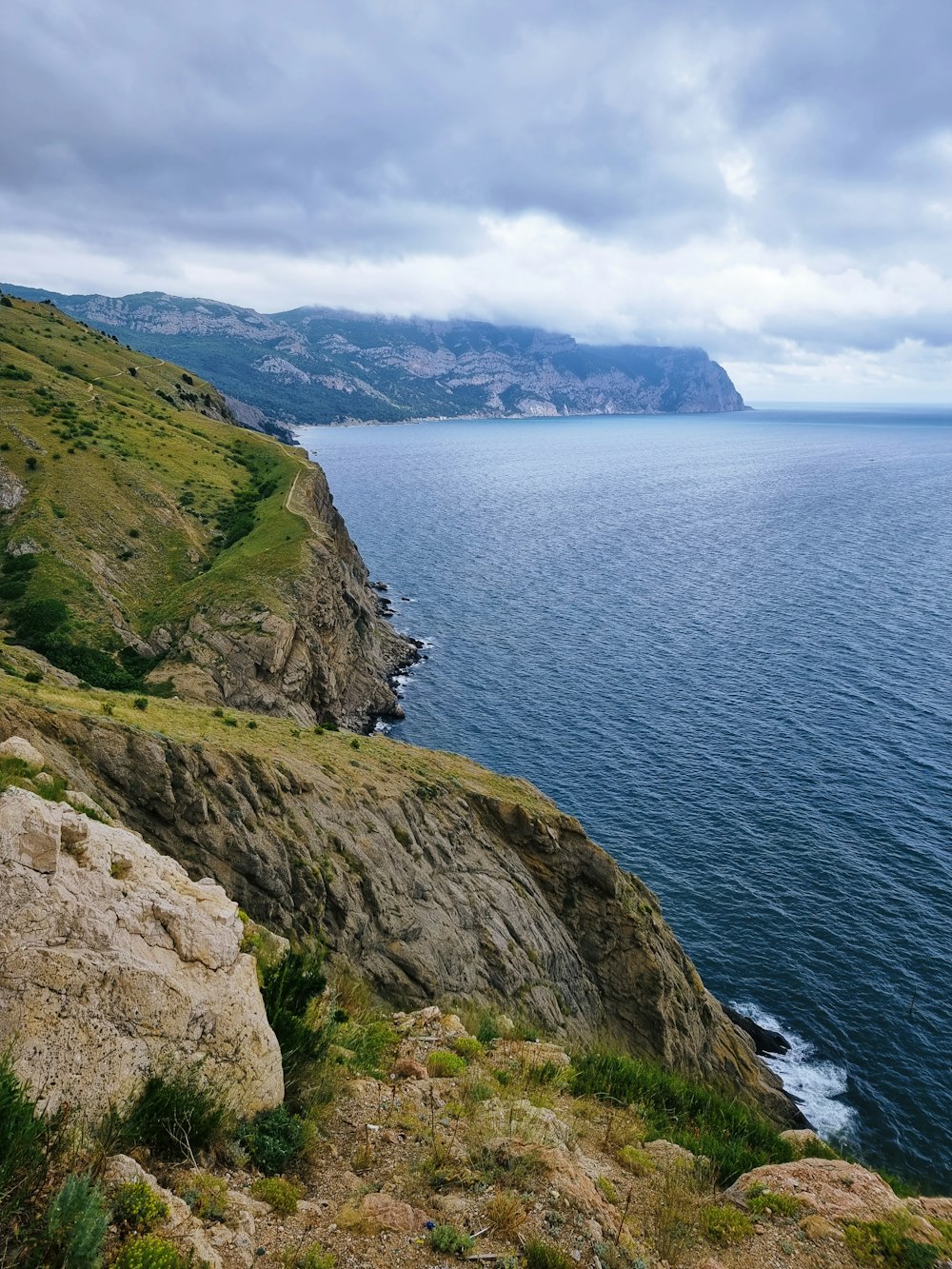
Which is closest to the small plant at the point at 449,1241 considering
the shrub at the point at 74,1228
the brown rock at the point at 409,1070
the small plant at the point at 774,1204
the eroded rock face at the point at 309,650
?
the shrub at the point at 74,1228

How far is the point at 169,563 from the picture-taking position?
76188 mm

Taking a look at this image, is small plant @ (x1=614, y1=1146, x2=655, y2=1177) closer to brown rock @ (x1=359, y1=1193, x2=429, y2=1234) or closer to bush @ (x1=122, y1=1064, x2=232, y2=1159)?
brown rock @ (x1=359, y1=1193, x2=429, y2=1234)

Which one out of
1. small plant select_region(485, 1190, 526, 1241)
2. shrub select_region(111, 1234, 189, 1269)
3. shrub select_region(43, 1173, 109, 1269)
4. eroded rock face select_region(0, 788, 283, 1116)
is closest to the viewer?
shrub select_region(43, 1173, 109, 1269)

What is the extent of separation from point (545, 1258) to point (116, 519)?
7852 centimetres

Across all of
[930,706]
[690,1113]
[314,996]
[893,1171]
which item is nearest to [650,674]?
[930,706]

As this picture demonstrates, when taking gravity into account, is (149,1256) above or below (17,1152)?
below

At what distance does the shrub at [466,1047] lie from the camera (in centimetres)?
1700

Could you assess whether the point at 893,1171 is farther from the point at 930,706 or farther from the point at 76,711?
the point at 930,706

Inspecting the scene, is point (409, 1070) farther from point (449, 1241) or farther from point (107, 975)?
point (107, 975)

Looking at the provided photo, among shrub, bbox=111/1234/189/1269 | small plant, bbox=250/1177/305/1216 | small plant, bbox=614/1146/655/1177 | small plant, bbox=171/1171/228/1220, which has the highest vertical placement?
shrub, bbox=111/1234/189/1269

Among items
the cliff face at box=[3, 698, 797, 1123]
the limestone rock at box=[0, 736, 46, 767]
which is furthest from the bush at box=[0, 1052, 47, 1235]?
the cliff face at box=[3, 698, 797, 1123]

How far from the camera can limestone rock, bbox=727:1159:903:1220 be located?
517 inches

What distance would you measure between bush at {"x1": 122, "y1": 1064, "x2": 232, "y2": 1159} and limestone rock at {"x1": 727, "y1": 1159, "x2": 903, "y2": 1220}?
32.6 feet

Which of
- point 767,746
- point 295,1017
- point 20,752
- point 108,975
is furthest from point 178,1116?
point 767,746
